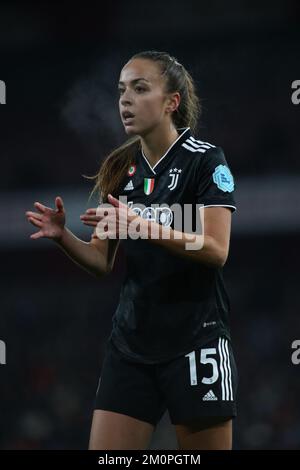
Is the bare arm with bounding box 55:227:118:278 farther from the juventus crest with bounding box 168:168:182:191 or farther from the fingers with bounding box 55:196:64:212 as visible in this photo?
the juventus crest with bounding box 168:168:182:191

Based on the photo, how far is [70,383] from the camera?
10.3 m

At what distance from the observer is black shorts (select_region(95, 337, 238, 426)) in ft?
10.7

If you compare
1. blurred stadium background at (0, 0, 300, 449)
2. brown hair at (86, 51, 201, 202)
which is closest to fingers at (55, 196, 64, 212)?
brown hair at (86, 51, 201, 202)

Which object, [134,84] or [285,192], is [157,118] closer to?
[134,84]

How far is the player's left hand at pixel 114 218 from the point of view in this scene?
3053 mm

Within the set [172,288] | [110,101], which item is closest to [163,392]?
[172,288]

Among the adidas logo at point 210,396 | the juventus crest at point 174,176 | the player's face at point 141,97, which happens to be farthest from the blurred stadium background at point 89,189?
the adidas logo at point 210,396

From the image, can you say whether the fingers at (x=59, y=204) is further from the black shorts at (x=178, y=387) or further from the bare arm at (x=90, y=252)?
the black shorts at (x=178, y=387)

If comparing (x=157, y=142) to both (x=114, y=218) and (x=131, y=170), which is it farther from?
(x=114, y=218)

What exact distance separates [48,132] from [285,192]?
3.53 meters

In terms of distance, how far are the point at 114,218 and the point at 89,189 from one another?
7.91m

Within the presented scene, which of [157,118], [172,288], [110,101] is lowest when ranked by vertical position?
[172,288]

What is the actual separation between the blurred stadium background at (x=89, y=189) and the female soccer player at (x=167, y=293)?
588cm

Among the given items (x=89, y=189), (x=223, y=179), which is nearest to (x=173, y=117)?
(x=223, y=179)
